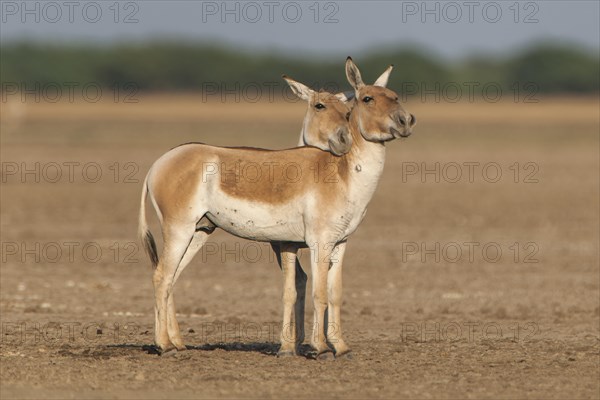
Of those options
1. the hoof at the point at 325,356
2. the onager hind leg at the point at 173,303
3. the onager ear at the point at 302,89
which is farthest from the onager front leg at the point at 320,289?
the onager ear at the point at 302,89

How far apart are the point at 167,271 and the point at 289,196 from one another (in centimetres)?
139

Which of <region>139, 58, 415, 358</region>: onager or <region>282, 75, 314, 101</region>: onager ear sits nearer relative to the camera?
<region>139, 58, 415, 358</region>: onager

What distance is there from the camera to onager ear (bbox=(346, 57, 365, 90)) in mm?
12672

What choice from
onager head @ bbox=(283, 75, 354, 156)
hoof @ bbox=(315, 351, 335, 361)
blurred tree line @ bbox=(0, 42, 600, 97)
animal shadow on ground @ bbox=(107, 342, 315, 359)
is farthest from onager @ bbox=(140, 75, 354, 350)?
blurred tree line @ bbox=(0, 42, 600, 97)

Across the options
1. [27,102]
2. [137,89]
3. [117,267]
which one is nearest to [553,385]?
[117,267]

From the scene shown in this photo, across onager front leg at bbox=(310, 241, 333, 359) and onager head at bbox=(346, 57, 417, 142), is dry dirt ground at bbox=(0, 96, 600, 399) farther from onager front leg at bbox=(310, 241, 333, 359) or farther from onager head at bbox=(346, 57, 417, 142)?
onager head at bbox=(346, 57, 417, 142)

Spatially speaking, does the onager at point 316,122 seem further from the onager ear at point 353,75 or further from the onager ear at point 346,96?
the onager ear at point 353,75

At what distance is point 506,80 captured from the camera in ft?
484

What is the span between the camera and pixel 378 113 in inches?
492

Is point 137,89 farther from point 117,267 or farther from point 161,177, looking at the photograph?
point 161,177

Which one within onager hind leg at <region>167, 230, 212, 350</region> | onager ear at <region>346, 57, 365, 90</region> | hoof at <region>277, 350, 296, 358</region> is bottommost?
hoof at <region>277, 350, 296, 358</region>

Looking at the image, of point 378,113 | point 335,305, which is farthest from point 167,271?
point 378,113

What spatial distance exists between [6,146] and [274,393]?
40676 millimetres

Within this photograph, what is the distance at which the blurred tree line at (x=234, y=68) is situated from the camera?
12538 centimetres
